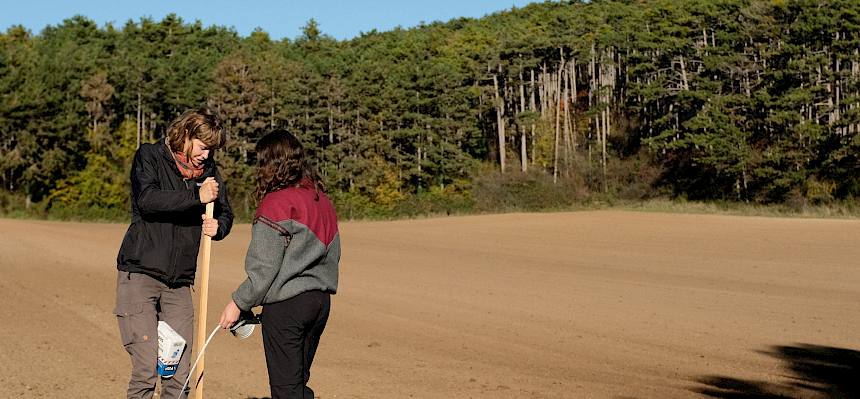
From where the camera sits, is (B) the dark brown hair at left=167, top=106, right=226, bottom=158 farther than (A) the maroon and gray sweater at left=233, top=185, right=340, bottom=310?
Yes

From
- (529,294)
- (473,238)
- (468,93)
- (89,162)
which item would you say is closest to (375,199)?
(468,93)

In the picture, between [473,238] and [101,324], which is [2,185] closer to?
[473,238]

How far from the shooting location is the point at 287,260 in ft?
17.4

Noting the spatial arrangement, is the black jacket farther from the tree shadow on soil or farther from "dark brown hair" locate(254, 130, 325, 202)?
the tree shadow on soil

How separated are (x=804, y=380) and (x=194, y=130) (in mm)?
7854

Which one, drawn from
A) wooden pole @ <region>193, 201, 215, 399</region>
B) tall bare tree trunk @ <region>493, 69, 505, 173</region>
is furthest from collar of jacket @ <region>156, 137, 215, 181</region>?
tall bare tree trunk @ <region>493, 69, 505, 173</region>

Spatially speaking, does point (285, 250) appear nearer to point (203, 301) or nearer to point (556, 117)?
point (203, 301)

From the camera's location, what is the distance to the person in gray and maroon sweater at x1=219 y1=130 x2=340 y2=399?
530 cm

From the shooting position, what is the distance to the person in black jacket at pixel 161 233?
19.2 ft

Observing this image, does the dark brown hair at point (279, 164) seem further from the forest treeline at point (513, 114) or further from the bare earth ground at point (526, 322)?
the forest treeline at point (513, 114)

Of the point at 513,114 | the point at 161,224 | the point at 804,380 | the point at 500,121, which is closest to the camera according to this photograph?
the point at 161,224

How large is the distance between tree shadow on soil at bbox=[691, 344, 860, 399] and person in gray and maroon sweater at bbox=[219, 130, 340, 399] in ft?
18.6

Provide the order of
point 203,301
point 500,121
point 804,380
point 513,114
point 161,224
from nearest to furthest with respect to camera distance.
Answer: point 203,301 < point 161,224 < point 804,380 < point 500,121 < point 513,114

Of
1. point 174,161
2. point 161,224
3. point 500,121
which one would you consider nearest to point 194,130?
point 174,161
